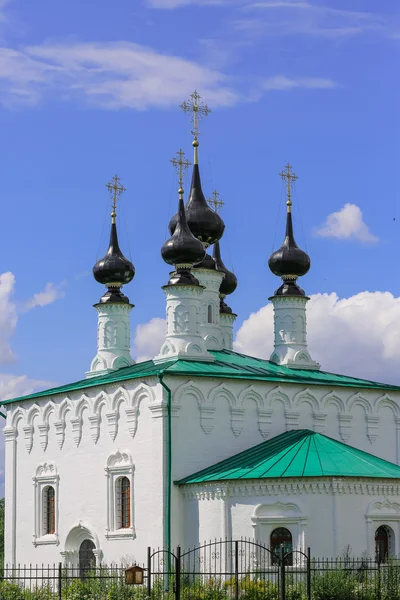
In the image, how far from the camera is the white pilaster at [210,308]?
1115 inches

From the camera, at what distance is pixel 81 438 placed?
26344mm

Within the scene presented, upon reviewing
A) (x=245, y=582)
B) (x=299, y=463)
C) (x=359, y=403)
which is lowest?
(x=245, y=582)

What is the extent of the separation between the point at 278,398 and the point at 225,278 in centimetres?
714

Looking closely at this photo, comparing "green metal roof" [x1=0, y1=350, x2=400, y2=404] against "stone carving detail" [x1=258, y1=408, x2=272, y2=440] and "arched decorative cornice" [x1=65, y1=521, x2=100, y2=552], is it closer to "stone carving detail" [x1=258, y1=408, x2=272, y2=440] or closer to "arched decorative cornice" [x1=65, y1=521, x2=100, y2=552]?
"stone carving detail" [x1=258, y1=408, x2=272, y2=440]

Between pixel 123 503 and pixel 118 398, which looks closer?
pixel 123 503

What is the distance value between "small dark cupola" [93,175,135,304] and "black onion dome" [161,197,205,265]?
3313mm

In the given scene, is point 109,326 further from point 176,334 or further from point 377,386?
point 377,386

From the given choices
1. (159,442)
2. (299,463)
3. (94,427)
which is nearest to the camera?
(299,463)

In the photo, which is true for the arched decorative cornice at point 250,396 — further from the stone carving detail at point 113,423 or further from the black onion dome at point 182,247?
the black onion dome at point 182,247

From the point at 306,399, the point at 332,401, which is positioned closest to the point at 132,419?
the point at 306,399

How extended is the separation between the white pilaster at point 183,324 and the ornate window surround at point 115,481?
251cm

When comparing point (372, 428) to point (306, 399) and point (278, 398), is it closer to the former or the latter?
point (306, 399)

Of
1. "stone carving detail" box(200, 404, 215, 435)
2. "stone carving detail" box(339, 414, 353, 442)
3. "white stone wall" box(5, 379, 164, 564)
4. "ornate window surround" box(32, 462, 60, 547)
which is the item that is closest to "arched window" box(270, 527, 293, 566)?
"white stone wall" box(5, 379, 164, 564)

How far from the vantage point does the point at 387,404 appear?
87.4ft
